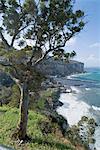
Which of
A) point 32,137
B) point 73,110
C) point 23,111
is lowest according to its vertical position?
point 73,110

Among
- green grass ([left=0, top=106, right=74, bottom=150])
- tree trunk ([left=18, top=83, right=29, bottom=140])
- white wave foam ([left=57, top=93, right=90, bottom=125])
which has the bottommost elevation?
white wave foam ([left=57, top=93, right=90, bottom=125])

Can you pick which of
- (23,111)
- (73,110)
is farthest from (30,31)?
(73,110)

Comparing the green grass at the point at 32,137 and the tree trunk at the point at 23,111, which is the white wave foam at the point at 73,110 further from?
the tree trunk at the point at 23,111

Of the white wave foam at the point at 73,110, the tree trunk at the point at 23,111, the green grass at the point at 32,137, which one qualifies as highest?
the tree trunk at the point at 23,111

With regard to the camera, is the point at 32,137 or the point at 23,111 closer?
the point at 23,111

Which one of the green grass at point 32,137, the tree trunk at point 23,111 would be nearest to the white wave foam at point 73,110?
the green grass at point 32,137

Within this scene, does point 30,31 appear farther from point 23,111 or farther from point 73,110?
point 73,110

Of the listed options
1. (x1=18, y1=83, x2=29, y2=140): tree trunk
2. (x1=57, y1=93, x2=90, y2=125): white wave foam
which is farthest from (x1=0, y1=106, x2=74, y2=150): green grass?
(x1=57, y1=93, x2=90, y2=125): white wave foam

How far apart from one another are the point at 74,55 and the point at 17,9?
3334 mm

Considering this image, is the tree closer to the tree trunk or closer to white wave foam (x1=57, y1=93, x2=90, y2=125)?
the tree trunk

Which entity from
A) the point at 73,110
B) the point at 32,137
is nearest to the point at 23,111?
the point at 32,137

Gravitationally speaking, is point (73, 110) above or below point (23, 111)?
below

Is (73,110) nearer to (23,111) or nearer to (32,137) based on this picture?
(32,137)

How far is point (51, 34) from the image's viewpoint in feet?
49.7
